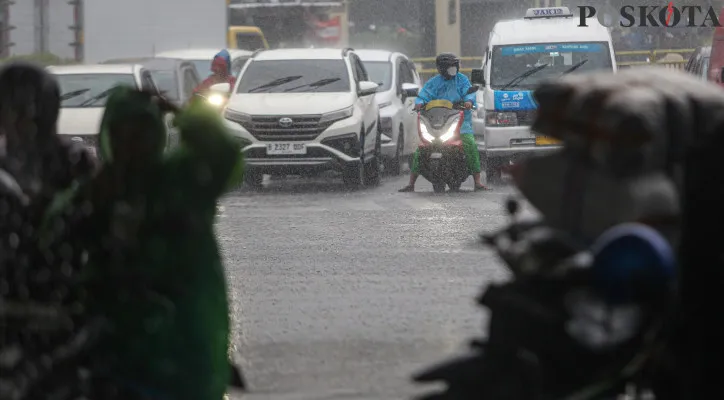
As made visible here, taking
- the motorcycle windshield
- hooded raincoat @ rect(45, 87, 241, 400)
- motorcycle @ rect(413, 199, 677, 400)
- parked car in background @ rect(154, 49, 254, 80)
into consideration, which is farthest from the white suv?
motorcycle @ rect(413, 199, 677, 400)

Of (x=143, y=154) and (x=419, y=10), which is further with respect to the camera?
(x=419, y=10)

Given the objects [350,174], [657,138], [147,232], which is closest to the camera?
[657,138]

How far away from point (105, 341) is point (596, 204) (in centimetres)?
A: 144

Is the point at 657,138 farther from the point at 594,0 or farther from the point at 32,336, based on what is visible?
the point at 594,0

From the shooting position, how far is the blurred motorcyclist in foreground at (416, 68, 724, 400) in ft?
13.0

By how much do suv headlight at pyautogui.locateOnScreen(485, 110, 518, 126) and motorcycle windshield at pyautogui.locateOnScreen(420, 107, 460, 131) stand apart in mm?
1570

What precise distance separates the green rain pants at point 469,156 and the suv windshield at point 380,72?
13.1 feet

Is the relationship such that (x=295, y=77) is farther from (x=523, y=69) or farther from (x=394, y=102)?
(x=523, y=69)

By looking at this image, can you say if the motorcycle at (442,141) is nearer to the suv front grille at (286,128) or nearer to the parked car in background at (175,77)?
the suv front grille at (286,128)

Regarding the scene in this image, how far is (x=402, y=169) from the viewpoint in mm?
25156

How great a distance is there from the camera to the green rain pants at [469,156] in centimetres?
1973

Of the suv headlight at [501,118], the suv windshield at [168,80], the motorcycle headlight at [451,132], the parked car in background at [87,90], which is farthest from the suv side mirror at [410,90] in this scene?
the parked car in background at [87,90]

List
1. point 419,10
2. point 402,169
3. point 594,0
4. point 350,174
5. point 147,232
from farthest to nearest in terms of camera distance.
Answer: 1. point 419,10
2. point 594,0
3. point 402,169
4. point 350,174
5. point 147,232

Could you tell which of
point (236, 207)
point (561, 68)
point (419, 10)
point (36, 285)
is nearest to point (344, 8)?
point (419, 10)
